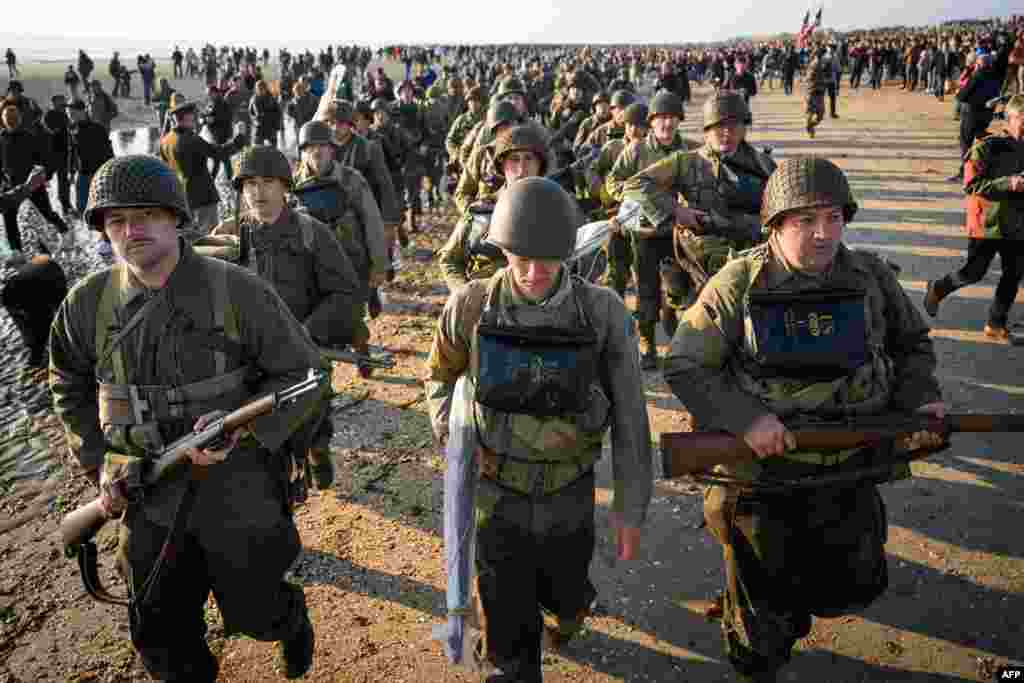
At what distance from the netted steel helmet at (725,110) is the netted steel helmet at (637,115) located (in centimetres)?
264

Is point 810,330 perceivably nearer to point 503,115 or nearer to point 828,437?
point 828,437

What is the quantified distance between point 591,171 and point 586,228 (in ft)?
15.2

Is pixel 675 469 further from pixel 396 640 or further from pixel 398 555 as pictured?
pixel 398 555

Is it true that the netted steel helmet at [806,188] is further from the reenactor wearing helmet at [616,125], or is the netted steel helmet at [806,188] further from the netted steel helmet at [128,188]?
the reenactor wearing helmet at [616,125]

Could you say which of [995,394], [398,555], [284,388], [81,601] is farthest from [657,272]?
[81,601]

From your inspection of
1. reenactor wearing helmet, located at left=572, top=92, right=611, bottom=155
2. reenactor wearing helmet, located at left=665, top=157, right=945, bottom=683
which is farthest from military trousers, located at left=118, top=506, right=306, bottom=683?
reenactor wearing helmet, located at left=572, top=92, right=611, bottom=155

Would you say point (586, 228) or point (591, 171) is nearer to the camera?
point (586, 228)

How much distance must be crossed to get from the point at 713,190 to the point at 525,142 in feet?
5.33

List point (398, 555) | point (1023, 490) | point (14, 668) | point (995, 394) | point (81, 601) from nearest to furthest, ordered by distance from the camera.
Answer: point (14, 668), point (81, 601), point (398, 555), point (1023, 490), point (995, 394)

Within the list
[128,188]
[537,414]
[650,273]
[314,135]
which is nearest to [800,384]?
[537,414]

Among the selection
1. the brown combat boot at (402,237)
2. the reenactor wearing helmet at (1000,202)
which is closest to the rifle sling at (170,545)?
the reenactor wearing helmet at (1000,202)

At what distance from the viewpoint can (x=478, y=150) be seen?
652 centimetres

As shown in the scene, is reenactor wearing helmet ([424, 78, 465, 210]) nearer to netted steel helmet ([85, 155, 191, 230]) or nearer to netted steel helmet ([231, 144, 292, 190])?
netted steel helmet ([231, 144, 292, 190])

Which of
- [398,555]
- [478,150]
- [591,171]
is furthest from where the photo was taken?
[591,171]
